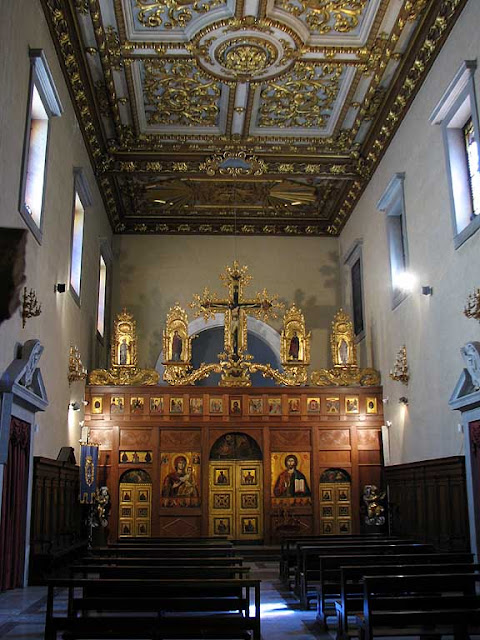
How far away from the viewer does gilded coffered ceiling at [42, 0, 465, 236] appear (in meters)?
13.3

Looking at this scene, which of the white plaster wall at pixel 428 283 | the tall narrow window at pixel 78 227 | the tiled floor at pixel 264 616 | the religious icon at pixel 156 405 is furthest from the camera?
the religious icon at pixel 156 405

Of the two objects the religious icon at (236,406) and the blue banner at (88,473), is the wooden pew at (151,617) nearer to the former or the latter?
the blue banner at (88,473)

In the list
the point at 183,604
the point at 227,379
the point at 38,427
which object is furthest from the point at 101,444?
the point at 183,604

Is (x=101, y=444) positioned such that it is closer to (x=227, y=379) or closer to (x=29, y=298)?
(x=227, y=379)

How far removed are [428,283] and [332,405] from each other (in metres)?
4.80

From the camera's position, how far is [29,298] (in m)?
10.8

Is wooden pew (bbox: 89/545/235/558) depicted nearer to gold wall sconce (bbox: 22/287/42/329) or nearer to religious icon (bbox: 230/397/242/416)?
gold wall sconce (bbox: 22/287/42/329)

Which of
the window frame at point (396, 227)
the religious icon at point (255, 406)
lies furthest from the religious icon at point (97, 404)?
the window frame at point (396, 227)

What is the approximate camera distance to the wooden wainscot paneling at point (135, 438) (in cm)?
1695

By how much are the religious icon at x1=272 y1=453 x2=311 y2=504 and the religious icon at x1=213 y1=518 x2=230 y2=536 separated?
129 centimetres

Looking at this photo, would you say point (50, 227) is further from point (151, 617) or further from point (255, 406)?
point (151, 617)

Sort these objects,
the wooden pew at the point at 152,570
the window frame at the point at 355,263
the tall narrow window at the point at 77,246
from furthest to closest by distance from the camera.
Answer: the window frame at the point at 355,263 → the tall narrow window at the point at 77,246 → the wooden pew at the point at 152,570

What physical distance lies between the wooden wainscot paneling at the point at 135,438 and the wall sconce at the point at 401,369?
19.3ft

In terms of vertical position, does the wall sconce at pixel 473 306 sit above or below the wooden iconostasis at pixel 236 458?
above
